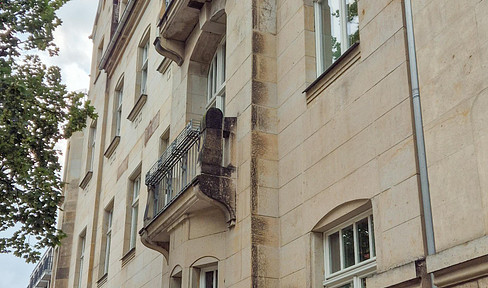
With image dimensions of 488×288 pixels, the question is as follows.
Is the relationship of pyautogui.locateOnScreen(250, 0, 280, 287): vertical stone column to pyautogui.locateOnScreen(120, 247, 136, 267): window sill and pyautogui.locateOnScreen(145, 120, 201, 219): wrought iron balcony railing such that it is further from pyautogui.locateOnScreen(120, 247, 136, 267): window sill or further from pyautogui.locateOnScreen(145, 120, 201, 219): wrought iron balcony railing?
pyautogui.locateOnScreen(120, 247, 136, 267): window sill

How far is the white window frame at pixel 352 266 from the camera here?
8195mm

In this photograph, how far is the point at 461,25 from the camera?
22.5 ft

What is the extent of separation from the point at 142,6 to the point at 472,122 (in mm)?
17089

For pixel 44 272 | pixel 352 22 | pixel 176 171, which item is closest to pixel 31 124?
pixel 176 171

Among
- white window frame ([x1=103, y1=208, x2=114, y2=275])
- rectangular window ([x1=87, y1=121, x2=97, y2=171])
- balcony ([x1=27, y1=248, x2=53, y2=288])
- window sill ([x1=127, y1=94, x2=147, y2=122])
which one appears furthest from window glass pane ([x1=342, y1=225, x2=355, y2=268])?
balcony ([x1=27, y1=248, x2=53, y2=288])

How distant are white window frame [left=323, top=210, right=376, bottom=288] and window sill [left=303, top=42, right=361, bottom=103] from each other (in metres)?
2.00

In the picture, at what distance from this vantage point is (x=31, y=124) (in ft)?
45.5

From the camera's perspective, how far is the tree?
13148mm

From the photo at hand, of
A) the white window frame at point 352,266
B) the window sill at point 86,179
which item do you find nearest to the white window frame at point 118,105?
the window sill at point 86,179

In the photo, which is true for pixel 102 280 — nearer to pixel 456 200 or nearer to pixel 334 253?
pixel 334 253

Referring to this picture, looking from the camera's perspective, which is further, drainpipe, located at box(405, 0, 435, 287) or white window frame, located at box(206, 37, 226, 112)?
white window frame, located at box(206, 37, 226, 112)

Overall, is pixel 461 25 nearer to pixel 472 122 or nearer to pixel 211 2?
pixel 472 122

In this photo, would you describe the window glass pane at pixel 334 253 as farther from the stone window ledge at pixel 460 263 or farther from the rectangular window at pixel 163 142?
the rectangular window at pixel 163 142

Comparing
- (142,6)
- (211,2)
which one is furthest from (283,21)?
(142,6)
